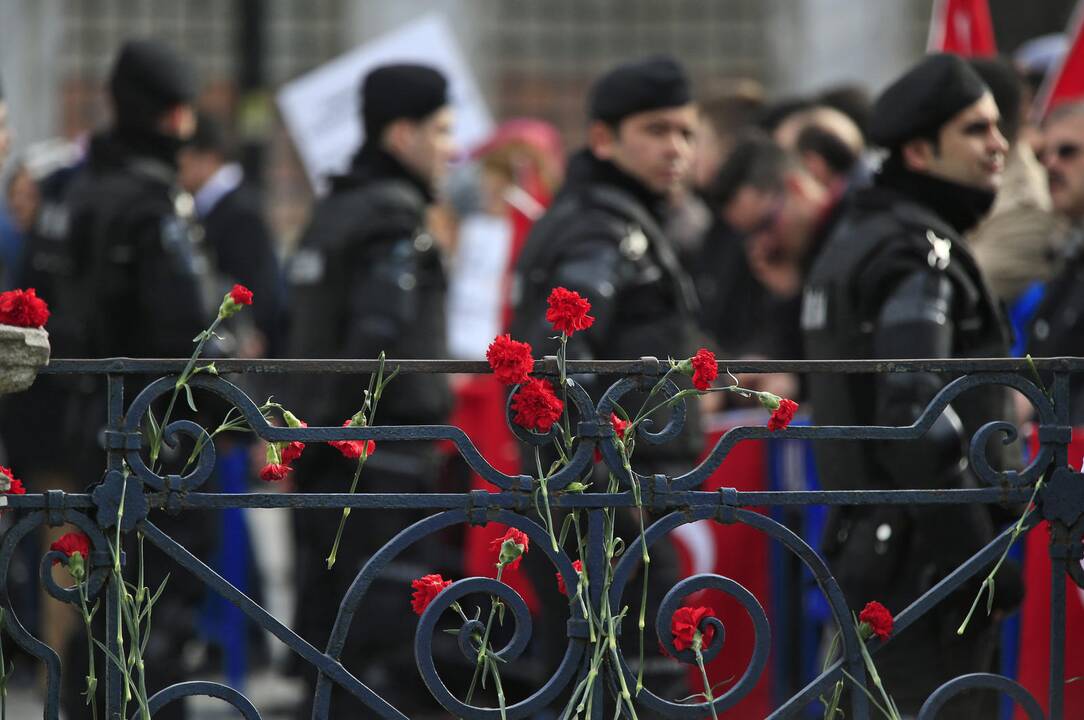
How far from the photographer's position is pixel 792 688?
650 cm

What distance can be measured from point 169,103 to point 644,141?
5.76 ft

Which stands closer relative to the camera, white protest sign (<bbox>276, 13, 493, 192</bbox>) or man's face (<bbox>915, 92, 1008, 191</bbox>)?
man's face (<bbox>915, 92, 1008, 191</bbox>)

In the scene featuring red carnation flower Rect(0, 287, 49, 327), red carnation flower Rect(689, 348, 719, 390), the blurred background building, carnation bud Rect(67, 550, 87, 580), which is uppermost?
the blurred background building

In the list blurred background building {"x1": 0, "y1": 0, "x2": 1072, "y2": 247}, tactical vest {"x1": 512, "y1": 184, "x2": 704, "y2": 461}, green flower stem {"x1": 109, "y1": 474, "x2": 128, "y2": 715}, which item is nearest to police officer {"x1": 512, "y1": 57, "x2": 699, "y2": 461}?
tactical vest {"x1": 512, "y1": 184, "x2": 704, "y2": 461}

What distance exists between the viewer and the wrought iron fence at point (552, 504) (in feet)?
9.81

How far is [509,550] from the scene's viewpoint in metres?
3.04

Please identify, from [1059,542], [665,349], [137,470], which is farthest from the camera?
[665,349]

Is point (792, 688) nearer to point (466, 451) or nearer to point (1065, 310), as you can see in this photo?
point (1065, 310)

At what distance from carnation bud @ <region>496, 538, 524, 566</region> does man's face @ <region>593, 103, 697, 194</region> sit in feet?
9.09

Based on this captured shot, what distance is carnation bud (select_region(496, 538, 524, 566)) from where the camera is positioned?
3.04 meters

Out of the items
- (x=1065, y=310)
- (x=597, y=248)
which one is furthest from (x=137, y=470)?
(x=1065, y=310)

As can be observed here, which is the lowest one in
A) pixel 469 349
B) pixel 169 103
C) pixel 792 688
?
pixel 792 688

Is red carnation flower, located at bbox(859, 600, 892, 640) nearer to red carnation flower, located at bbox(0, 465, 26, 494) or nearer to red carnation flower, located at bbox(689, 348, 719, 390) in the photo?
red carnation flower, located at bbox(689, 348, 719, 390)

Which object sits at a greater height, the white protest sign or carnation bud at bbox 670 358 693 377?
the white protest sign
